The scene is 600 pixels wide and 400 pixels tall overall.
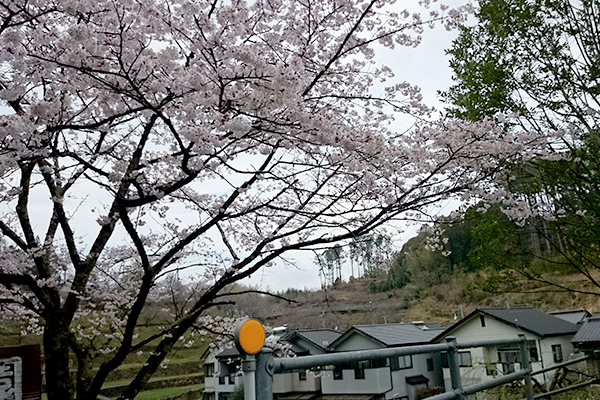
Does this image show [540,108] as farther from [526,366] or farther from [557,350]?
[557,350]

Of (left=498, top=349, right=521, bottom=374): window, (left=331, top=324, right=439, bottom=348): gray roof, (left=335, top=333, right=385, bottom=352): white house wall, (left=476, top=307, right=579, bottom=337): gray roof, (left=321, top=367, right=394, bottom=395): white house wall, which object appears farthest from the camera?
(left=335, top=333, right=385, bottom=352): white house wall

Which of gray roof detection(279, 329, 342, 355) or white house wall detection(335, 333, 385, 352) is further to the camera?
gray roof detection(279, 329, 342, 355)

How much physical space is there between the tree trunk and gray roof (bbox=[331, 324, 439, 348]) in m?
10.5

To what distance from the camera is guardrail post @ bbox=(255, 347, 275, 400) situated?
1079mm

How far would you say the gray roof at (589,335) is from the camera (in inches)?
311

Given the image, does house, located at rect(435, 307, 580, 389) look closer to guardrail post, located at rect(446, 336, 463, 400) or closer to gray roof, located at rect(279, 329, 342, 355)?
gray roof, located at rect(279, 329, 342, 355)

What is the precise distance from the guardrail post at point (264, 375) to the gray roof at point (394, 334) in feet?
40.7

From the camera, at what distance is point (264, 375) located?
109cm

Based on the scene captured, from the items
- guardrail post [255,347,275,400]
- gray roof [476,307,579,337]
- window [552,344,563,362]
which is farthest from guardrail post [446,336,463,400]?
window [552,344,563,362]

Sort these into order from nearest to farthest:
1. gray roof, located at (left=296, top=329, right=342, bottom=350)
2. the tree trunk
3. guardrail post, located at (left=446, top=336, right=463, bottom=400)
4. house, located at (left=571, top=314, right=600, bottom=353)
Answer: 1. guardrail post, located at (left=446, top=336, right=463, bottom=400)
2. the tree trunk
3. house, located at (left=571, top=314, right=600, bottom=353)
4. gray roof, located at (left=296, top=329, right=342, bottom=350)

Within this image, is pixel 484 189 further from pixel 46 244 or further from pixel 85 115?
pixel 46 244

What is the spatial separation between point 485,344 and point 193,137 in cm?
211

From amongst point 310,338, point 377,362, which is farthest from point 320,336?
point 377,362

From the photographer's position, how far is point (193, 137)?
2.79m
